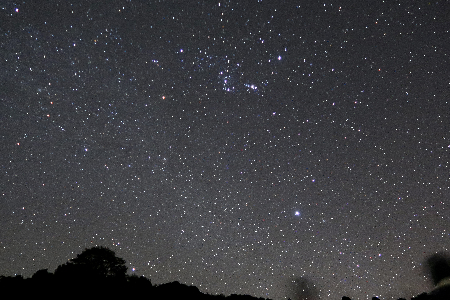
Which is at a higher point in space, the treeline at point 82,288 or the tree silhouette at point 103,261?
the tree silhouette at point 103,261

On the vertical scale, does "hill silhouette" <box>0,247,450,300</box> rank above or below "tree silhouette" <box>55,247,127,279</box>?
below

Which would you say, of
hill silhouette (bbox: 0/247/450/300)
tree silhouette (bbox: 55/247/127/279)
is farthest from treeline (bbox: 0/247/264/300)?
tree silhouette (bbox: 55/247/127/279)

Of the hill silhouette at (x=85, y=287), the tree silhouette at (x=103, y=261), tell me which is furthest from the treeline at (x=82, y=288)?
the tree silhouette at (x=103, y=261)

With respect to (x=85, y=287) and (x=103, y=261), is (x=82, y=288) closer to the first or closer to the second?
(x=85, y=287)

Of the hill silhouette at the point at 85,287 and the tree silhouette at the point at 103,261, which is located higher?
the tree silhouette at the point at 103,261

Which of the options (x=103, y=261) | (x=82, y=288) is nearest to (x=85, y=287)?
(x=82, y=288)

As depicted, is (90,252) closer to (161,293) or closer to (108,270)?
(108,270)

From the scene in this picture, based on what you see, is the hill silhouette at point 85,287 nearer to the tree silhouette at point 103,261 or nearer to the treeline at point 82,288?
the treeline at point 82,288

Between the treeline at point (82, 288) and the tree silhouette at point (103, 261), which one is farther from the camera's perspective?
the tree silhouette at point (103, 261)

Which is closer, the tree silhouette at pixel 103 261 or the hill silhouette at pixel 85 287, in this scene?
the hill silhouette at pixel 85 287

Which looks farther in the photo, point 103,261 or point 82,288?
point 103,261

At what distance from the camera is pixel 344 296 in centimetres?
1456

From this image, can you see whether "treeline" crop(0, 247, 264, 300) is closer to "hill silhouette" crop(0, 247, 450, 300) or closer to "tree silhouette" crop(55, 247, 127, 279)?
"hill silhouette" crop(0, 247, 450, 300)

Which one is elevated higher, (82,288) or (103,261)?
(103,261)
